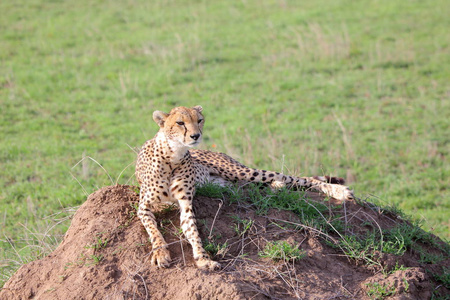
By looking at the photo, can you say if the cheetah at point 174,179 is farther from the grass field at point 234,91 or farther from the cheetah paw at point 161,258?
the grass field at point 234,91

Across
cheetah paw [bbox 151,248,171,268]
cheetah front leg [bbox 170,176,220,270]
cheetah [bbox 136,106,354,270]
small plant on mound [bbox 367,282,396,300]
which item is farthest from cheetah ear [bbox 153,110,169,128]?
small plant on mound [bbox 367,282,396,300]

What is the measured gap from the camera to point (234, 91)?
10320 millimetres

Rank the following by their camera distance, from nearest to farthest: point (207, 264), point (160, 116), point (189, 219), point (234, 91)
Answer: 1. point (207, 264)
2. point (189, 219)
3. point (160, 116)
4. point (234, 91)

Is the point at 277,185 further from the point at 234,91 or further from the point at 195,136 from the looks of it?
the point at 234,91

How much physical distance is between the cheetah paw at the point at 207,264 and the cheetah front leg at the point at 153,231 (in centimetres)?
21

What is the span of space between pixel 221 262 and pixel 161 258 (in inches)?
16.1

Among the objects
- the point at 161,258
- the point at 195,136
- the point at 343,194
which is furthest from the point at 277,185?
the point at 161,258

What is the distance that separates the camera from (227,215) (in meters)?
4.19

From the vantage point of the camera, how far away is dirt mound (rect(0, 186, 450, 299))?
3.51 m

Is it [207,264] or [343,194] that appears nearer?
[207,264]

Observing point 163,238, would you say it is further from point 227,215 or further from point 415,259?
point 415,259

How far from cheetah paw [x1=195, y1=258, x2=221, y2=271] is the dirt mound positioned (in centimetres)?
5

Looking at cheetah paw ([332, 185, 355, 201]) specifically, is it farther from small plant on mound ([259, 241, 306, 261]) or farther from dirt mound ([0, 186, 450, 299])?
small plant on mound ([259, 241, 306, 261])

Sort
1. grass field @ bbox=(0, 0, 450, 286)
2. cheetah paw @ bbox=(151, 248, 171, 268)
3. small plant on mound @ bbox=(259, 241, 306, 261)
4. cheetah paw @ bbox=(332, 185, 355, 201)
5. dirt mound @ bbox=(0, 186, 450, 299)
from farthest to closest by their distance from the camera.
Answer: grass field @ bbox=(0, 0, 450, 286)
cheetah paw @ bbox=(332, 185, 355, 201)
small plant on mound @ bbox=(259, 241, 306, 261)
cheetah paw @ bbox=(151, 248, 171, 268)
dirt mound @ bbox=(0, 186, 450, 299)
